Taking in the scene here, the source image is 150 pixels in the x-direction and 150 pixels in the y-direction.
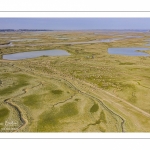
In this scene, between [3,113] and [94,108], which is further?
[94,108]

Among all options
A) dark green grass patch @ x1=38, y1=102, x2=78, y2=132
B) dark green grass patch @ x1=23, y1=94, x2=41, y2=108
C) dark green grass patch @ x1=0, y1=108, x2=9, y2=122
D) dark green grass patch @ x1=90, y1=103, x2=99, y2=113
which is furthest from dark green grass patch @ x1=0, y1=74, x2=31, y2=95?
dark green grass patch @ x1=90, y1=103, x2=99, y2=113

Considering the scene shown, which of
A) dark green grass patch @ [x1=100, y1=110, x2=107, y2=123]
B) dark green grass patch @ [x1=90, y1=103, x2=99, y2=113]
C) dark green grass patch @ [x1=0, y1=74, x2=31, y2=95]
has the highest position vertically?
dark green grass patch @ [x1=0, y1=74, x2=31, y2=95]

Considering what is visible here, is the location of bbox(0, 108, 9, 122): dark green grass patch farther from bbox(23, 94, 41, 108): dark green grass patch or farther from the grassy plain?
bbox(23, 94, 41, 108): dark green grass patch

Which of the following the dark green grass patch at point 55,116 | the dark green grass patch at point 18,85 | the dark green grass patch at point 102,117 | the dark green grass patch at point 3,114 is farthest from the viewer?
the dark green grass patch at point 18,85

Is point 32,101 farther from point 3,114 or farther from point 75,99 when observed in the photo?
point 75,99

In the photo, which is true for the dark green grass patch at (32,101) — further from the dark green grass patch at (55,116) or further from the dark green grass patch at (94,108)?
the dark green grass patch at (94,108)

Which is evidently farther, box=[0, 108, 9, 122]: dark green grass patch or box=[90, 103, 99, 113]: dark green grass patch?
box=[90, 103, 99, 113]: dark green grass patch

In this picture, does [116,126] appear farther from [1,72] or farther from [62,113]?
[1,72]

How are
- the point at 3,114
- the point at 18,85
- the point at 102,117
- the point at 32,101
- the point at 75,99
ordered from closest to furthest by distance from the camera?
the point at 102,117 → the point at 3,114 → the point at 32,101 → the point at 75,99 → the point at 18,85

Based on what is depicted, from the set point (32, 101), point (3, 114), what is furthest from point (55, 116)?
point (3, 114)

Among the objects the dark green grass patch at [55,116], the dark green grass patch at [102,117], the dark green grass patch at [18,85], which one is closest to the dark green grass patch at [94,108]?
the dark green grass patch at [102,117]
